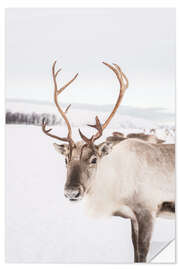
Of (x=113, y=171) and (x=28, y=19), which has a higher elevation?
(x=28, y=19)

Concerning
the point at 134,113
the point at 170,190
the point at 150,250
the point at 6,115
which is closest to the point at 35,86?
the point at 6,115

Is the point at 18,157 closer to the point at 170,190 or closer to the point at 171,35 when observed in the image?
the point at 170,190

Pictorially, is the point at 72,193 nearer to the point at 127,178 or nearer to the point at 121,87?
the point at 127,178

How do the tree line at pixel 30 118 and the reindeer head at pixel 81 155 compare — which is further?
the tree line at pixel 30 118

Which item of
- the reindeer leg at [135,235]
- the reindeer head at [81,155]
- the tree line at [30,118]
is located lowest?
the reindeer leg at [135,235]

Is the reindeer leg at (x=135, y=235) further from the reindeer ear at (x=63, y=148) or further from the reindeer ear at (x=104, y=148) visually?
the reindeer ear at (x=63, y=148)

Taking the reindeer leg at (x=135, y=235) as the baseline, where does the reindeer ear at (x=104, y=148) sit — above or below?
above

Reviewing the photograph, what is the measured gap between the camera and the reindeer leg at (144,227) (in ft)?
7.61

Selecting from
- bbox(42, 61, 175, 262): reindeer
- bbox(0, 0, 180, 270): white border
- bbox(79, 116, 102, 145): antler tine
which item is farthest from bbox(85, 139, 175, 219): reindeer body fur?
bbox(0, 0, 180, 270): white border

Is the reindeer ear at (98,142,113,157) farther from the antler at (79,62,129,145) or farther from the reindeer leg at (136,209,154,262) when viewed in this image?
the reindeer leg at (136,209,154,262)

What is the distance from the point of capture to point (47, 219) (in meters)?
2.38
